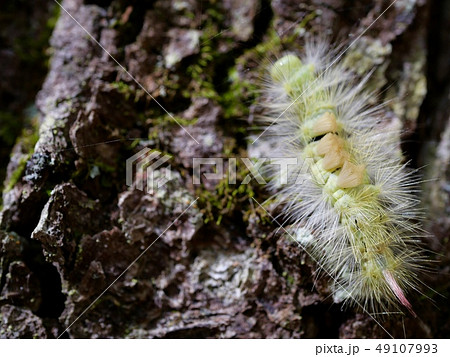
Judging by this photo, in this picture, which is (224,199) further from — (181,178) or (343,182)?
(343,182)

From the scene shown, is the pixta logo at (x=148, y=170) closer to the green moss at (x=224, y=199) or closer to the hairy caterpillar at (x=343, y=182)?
the green moss at (x=224, y=199)

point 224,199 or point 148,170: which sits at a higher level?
point 148,170

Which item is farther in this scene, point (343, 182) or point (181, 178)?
point (181, 178)

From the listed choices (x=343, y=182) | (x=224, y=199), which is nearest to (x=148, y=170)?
(x=224, y=199)

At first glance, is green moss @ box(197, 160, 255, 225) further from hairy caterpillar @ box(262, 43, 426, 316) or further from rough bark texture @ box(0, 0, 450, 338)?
hairy caterpillar @ box(262, 43, 426, 316)

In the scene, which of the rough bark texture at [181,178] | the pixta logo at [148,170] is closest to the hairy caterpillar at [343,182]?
the rough bark texture at [181,178]
